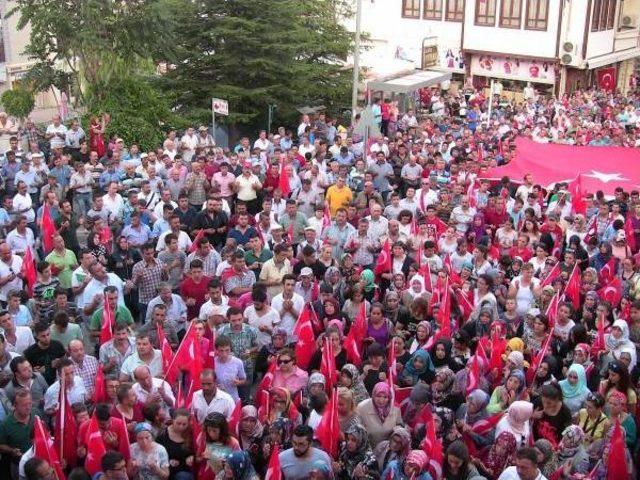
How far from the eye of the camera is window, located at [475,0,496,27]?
36.1 metres

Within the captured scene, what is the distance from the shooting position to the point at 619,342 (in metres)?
8.96

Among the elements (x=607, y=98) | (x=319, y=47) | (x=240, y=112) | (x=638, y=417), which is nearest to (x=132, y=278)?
(x=638, y=417)

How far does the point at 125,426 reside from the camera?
6945mm

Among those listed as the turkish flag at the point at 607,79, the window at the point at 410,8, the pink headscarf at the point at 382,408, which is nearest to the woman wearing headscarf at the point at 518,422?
the pink headscarf at the point at 382,408

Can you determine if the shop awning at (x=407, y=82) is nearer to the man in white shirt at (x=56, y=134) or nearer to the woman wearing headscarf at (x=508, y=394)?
the man in white shirt at (x=56, y=134)

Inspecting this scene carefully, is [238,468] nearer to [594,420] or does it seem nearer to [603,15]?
[594,420]

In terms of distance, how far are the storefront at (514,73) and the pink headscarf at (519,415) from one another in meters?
29.1

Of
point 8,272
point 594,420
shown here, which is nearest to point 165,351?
point 8,272

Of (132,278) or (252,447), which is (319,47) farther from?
(252,447)

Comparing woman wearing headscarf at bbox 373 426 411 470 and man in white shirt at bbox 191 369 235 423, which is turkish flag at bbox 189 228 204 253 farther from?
woman wearing headscarf at bbox 373 426 411 470

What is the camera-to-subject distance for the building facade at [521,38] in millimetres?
34750

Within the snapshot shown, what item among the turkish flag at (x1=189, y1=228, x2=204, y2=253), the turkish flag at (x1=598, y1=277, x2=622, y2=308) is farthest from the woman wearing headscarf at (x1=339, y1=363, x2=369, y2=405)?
the turkish flag at (x1=598, y1=277, x2=622, y2=308)

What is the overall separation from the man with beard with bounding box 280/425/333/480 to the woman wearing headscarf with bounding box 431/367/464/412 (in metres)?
1.51

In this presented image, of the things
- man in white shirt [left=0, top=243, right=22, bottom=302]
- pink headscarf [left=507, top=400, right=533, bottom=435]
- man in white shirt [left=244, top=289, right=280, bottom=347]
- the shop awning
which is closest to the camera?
pink headscarf [left=507, top=400, right=533, bottom=435]
